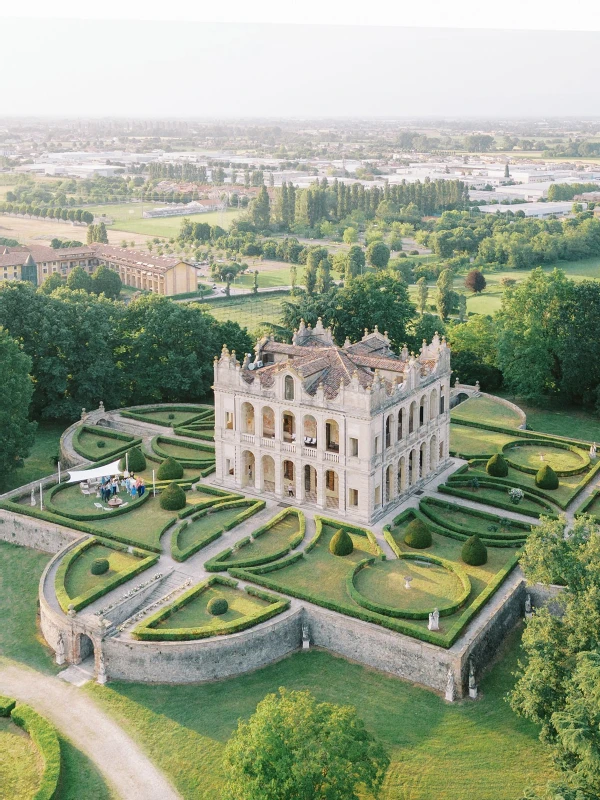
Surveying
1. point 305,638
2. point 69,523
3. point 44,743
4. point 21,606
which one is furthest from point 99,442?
point 44,743

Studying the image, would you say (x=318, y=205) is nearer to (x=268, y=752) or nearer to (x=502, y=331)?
(x=502, y=331)

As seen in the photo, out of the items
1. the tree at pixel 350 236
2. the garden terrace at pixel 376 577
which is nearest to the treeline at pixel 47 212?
the tree at pixel 350 236

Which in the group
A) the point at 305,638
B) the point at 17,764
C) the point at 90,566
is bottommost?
the point at 17,764

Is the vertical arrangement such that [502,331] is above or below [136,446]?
above

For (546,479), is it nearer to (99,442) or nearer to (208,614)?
(208,614)

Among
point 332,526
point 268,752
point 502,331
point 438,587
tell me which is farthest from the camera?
point 502,331

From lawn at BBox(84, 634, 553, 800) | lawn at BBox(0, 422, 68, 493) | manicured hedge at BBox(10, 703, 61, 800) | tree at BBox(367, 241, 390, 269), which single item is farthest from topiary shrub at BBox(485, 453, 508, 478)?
tree at BBox(367, 241, 390, 269)

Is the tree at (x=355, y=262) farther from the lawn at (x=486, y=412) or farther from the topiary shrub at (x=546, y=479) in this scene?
the topiary shrub at (x=546, y=479)

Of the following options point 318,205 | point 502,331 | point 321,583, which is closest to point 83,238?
point 318,205
